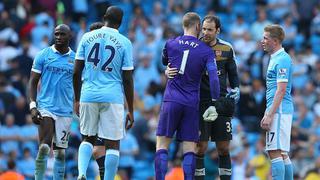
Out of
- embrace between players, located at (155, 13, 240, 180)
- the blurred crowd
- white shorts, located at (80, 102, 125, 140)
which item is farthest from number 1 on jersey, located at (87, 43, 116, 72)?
the blurred crowd

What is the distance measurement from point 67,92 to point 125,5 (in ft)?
55.3

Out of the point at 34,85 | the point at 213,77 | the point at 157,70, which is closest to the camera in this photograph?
the point at 213,77

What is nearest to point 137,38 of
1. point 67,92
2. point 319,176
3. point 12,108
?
point 12,108

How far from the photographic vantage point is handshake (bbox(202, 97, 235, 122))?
1504 centimetres

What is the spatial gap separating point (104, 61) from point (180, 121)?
148 centimetres

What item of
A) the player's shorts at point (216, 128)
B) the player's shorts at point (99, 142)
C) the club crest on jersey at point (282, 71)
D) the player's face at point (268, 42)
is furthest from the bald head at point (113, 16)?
the club crest on jersey at point (282, 71)

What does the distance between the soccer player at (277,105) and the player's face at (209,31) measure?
32.2 inches

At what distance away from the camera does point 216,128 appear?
52.3ft

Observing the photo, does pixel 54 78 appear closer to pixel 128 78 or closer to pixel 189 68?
pixel 128 78

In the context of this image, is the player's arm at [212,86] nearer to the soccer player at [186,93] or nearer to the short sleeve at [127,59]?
the soccer player at [186,93]

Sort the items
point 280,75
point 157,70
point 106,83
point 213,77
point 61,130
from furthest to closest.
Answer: point 157,70, point 61,130, point 280,75, point 106,83, point 213,77

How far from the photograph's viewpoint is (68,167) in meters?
24.0

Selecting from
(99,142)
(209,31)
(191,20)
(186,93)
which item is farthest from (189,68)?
(99,142)

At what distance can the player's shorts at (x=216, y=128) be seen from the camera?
15867 millimetres
